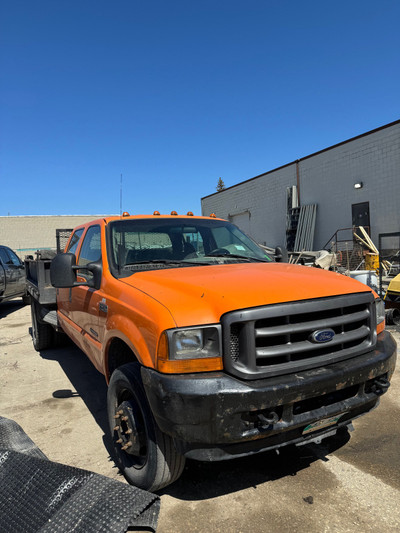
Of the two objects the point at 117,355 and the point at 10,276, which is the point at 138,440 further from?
the point at 10,276

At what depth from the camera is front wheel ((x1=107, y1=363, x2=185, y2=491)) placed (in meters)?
2.31

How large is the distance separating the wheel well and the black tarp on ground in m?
0.82

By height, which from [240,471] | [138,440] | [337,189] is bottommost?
[240,471]

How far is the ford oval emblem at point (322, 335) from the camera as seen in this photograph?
2.30m

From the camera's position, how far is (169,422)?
207 cm

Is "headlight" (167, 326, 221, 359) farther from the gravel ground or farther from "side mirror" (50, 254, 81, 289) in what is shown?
"side mirror" (50, 254, 81, 289)

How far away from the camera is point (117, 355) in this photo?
3008 mm

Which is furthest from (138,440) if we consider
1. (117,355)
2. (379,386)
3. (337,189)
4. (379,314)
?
(337,189)

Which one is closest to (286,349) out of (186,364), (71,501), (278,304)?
(278,304)

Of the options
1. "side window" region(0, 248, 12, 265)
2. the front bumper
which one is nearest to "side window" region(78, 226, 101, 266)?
the front bumper

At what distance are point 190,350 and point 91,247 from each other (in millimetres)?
2127

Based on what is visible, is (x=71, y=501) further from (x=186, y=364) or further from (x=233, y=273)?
(x=233, y=273)

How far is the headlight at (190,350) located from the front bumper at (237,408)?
0.05 m

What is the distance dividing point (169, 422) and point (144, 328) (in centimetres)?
56
